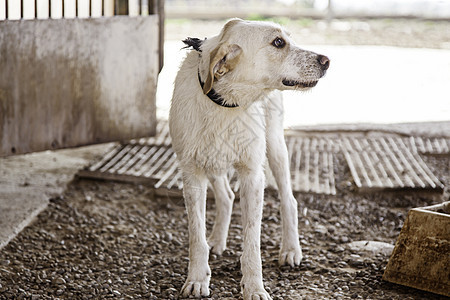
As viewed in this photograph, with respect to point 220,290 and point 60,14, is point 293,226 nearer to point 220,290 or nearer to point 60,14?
point 220,290

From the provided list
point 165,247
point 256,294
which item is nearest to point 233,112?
point 256,294

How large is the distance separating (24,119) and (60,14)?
3.65 ft

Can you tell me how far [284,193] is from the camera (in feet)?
14.4

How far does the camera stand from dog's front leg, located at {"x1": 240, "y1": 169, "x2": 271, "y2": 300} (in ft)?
11.9

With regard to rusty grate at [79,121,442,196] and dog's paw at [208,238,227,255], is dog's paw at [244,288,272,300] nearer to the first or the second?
dog's paw at [208,238,227,255]

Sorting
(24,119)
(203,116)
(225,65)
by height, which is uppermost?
(225,65)

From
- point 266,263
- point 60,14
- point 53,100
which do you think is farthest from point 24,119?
point 266,263

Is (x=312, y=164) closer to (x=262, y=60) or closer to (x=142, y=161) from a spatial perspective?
(x=142, y=161)

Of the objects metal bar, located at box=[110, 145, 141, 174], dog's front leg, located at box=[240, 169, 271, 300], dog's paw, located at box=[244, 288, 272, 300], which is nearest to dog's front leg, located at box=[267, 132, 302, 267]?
dog's front leg, located at box=[240, 169, 271, 300]

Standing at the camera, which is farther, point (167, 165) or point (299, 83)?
point (167, 165)

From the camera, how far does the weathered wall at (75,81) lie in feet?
17.7

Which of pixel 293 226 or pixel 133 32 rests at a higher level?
pixel 133 32

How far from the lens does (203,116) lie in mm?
3674

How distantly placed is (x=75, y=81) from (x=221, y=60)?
8.76 ft
